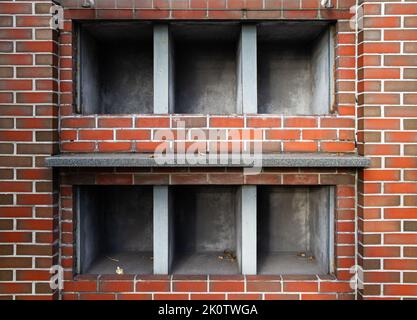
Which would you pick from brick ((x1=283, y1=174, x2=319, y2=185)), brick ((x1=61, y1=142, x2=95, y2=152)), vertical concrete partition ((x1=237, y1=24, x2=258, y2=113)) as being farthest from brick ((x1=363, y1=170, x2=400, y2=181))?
brick ((x1=61, y1=142, x2=95, y2=152))

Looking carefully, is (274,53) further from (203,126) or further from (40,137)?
(40,137)

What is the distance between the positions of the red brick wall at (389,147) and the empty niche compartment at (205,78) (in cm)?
101

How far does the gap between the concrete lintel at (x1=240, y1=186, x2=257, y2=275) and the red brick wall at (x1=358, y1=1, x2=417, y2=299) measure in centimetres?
73

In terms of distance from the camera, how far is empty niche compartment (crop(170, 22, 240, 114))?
2633 millimetres

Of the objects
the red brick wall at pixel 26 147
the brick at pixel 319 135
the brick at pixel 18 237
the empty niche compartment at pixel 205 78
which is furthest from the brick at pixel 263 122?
the brick at pixel 18 237

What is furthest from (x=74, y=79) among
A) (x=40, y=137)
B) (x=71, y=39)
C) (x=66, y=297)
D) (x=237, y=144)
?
(x=66, y=297)

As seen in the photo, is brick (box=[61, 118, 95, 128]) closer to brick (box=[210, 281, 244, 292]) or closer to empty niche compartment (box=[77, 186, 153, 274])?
empty niche compartment (box=[77, 186, 153, 274])

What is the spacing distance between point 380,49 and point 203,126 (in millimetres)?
1293

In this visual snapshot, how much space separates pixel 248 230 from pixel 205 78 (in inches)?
51.2

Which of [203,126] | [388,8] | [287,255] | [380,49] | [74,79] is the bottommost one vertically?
[287,255]

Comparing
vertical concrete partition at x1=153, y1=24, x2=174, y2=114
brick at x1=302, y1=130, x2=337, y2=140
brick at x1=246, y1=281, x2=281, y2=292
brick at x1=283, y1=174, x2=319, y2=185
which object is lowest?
brick at x1=246, y1=281, x2=281, y2=292

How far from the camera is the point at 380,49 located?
2.10m

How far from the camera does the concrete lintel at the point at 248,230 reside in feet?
7.34

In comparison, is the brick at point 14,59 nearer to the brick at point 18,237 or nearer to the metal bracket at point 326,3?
the brick at point 18,237
